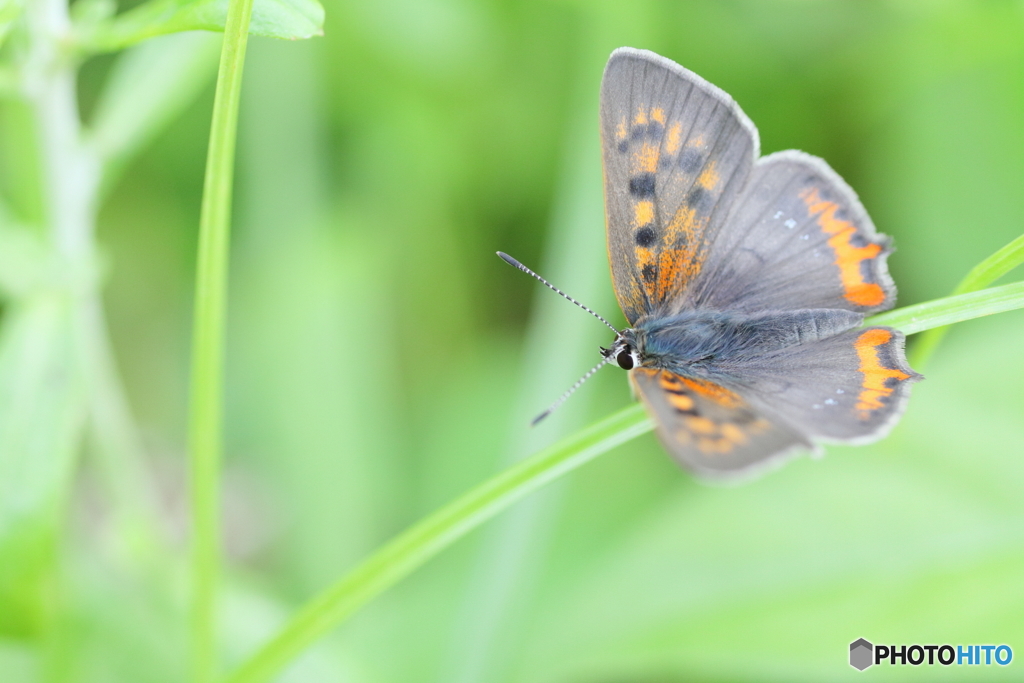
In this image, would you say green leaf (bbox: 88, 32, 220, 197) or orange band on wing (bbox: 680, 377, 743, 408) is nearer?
orange band on wing (bbox: 680, 377, 743, 408)

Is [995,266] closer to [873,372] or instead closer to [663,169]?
[873,372]

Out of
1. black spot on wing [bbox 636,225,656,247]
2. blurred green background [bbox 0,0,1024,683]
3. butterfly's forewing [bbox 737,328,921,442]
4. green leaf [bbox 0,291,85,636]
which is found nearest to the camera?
butterfly's forewing [bbox 737,328,921,442]

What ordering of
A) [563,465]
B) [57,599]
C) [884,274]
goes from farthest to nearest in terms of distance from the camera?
[57,599] → [884,274] → [563,465]

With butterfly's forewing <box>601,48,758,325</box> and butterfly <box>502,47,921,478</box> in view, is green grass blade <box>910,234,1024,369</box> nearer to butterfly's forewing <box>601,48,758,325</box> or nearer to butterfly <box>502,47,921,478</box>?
butterfly <box>502,47,921,478</box>

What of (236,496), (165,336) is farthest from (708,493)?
(165,336)

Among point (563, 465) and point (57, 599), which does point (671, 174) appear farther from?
point (57, 599)

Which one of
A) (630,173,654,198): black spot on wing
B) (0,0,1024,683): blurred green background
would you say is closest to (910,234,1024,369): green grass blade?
(630,173,654,198): black spot on wing

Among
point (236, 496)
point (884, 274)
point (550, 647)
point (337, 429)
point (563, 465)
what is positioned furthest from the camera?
point (236, 496)
